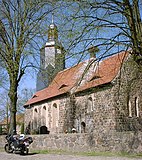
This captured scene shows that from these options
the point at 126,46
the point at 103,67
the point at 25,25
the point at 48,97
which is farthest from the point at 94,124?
the point at 126,46

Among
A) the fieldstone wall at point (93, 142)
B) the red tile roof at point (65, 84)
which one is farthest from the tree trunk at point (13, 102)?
the red tile roof at point (65, 84)

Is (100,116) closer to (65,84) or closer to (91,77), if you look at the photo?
(91,77)

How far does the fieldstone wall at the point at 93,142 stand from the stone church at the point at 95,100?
420 cm

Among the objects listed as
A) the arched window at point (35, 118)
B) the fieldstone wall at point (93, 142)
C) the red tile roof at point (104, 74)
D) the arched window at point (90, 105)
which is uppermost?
the red tile roof at point (104, 74)

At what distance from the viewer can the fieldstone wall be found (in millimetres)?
15516

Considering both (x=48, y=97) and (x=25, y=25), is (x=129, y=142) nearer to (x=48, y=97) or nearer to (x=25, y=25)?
(x=25, y=25)

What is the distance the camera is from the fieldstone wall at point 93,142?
15.5 m

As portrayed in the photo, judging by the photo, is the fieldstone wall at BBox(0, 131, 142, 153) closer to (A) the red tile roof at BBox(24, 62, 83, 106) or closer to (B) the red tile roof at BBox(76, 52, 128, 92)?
(B) the red tile roof at BBox(76, 52, 128, 92)

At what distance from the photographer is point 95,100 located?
28625 mm

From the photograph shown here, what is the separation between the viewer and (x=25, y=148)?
16.6 metres

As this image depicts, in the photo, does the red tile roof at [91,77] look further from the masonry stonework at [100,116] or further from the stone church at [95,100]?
the masonry stonework at [100,116]

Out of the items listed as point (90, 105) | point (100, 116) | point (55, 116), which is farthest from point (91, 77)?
point (55, 116)

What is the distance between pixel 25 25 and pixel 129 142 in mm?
10823

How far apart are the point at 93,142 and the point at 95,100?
12060 millimetres
